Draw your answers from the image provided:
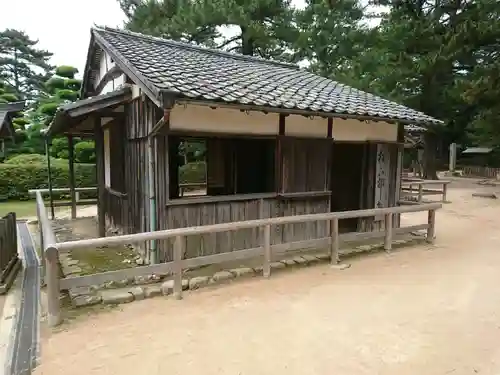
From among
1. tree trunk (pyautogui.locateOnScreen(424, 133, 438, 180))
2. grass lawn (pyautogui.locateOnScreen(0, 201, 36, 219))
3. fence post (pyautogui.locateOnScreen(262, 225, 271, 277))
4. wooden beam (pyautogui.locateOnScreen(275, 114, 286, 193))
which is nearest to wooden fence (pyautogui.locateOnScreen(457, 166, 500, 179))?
tree trunk (pyautogui.locateOnScreen(424, 133, 438, 180))

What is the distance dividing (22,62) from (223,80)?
3844cm

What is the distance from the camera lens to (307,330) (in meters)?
3.81

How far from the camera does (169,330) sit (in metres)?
3.78

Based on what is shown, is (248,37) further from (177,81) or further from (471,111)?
(471,111)

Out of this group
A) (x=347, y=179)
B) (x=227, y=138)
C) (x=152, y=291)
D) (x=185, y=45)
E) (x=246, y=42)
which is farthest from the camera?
(x=246, y=42)

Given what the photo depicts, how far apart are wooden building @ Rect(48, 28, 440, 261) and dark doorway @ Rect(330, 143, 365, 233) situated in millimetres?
24

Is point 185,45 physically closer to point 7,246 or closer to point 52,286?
point 7,246

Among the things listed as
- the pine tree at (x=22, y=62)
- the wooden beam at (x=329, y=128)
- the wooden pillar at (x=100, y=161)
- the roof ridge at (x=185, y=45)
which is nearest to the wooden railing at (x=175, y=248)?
the wooden pillar at (x=100, y=161)

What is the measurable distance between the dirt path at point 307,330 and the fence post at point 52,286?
202 millimetres

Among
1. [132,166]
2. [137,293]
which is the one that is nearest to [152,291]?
[137,293]

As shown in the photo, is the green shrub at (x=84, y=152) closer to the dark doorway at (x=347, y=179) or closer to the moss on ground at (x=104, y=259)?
the moss on ground at (x=104, y=259)

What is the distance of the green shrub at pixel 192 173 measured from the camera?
17.8 meters

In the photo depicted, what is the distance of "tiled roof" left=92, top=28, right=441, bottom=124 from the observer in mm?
5102

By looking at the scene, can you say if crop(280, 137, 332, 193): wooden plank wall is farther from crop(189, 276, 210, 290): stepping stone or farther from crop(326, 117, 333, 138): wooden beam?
crop(189, 276, 210, 290): stepping stone
